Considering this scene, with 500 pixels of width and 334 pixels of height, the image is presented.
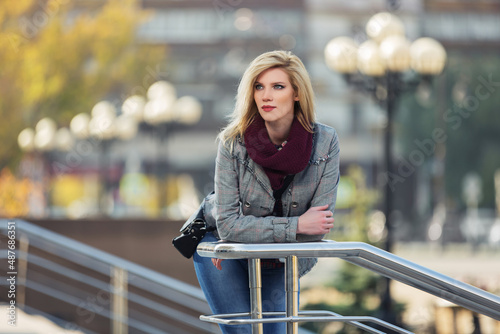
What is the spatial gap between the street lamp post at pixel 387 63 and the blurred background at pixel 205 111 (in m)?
1.12

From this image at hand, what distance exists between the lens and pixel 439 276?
1.93 metres

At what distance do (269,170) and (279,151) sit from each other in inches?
3.2

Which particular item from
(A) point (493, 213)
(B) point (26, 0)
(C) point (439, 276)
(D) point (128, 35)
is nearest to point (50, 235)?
(C) point (439, 276)

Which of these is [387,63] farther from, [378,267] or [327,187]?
[378,267]

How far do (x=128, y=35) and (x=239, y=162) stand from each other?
58.4 ft

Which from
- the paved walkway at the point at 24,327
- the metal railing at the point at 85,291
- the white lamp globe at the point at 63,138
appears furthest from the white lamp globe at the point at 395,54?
the white lamp globe at the point at 63,138

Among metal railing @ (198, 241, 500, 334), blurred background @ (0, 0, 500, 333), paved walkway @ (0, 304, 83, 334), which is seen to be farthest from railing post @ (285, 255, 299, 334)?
blurred background @ (0, 0, 500, 333)

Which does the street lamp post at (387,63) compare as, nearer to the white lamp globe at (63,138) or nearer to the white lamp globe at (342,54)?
the white lamp globe at (342,54)

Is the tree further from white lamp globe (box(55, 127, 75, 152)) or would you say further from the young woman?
the young woman

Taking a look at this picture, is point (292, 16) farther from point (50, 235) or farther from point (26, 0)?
point (50, 235)

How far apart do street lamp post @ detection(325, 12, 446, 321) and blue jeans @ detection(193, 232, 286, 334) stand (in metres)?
6.15

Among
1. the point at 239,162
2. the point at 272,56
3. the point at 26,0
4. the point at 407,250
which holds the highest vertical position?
the point at 26,0

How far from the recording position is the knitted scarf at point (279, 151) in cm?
222

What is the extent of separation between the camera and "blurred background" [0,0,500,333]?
1491 centimetres
